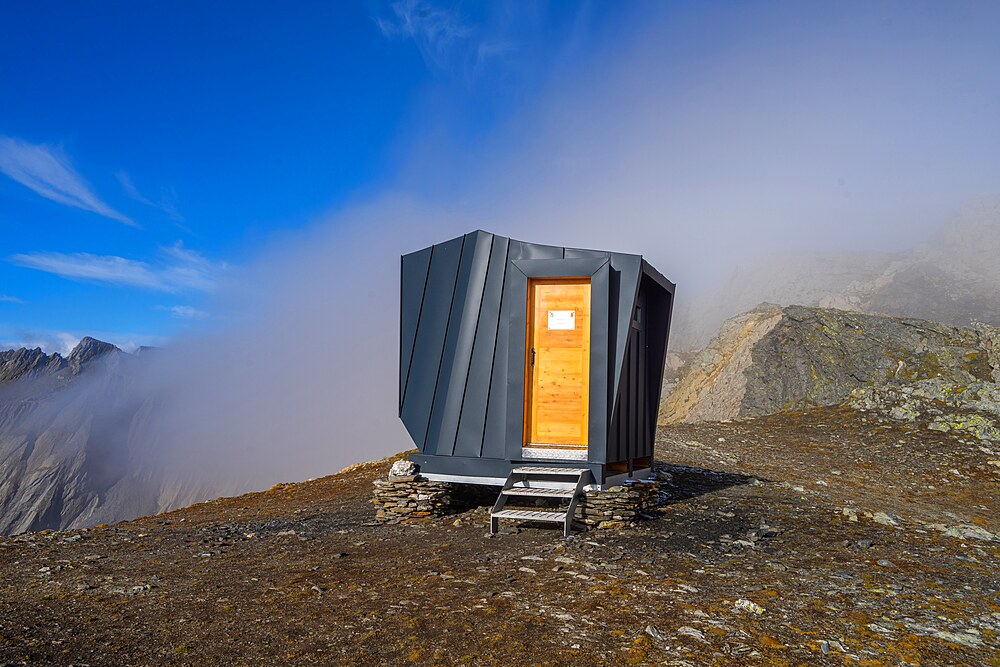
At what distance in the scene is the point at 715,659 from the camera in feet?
12.6

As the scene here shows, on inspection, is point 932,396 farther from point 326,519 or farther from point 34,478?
point 34,478

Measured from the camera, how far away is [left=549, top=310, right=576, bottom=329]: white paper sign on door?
9.01m

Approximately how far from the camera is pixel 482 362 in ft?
30.3

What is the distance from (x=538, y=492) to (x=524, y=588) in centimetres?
280

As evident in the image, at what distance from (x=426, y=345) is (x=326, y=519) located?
11.2ft

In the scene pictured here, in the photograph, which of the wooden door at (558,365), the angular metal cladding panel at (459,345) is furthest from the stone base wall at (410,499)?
the wooden door at (558,365)

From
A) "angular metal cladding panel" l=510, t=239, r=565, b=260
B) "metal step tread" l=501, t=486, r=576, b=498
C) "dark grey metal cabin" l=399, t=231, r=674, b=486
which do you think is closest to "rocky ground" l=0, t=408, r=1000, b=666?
"metal step tread" l=501, t=486, r=576, b=498

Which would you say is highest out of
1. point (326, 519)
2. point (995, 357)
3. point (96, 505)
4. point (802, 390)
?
point (995, 357)

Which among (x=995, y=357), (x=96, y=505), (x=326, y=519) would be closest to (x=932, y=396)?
(x=995, y=357)

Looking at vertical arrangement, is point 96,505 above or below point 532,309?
below

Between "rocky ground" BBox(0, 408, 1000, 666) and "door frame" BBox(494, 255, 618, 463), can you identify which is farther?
"door frame" BBox(494, 255, 618, 463)

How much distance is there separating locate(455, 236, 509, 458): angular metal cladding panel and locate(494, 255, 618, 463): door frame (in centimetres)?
19

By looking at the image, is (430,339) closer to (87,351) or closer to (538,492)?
(538,492)

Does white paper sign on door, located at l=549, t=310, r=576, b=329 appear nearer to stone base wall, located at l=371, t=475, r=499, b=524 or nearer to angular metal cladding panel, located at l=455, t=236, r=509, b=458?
angular metal cladding panel, located at l=455, t=236, r=509, b=458
